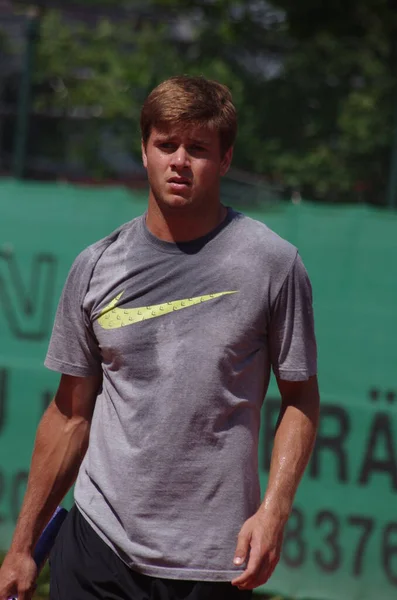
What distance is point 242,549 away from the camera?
2711 millimetres

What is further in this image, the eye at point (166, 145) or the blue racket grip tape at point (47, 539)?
the blue racket grip tape at point (47, 539)

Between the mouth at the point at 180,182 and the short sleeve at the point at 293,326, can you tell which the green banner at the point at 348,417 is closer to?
the short sleeve at the point at 293,326

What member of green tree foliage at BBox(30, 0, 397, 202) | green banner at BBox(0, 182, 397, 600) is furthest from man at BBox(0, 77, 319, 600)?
green tree foliage at BBox(30, 0, 397, 202)

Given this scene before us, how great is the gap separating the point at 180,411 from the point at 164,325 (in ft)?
0.74

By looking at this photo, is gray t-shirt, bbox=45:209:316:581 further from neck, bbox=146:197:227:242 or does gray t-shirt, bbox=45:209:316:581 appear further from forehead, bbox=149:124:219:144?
forehead, bbox=149:124:219:144

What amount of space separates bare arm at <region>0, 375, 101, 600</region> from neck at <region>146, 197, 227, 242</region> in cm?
47

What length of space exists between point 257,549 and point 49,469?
724mm

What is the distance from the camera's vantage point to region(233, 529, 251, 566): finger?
8.87ft

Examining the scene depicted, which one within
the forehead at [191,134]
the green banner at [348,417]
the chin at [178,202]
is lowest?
the green banner at [348,417]

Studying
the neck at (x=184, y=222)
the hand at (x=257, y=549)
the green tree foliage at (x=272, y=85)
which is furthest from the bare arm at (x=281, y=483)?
the green tree foliage at (x=272, y=85)

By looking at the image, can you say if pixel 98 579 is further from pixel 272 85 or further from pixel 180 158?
pixel 272 85

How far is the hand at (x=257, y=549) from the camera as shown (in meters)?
2.69

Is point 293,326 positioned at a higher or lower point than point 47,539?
higher

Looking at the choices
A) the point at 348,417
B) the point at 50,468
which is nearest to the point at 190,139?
the point at 50,468
